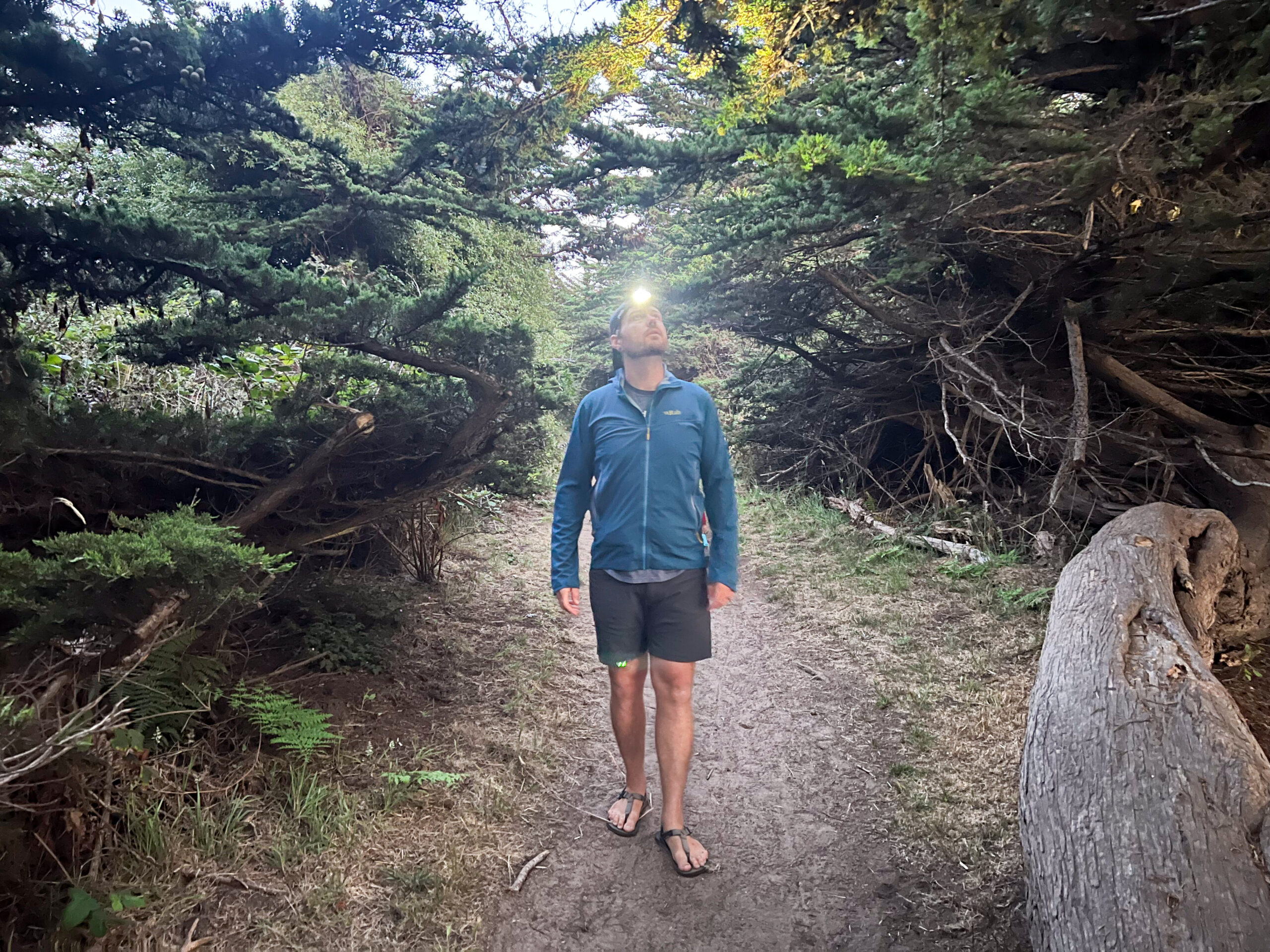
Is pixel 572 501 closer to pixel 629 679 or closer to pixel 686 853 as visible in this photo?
pixel 629 679

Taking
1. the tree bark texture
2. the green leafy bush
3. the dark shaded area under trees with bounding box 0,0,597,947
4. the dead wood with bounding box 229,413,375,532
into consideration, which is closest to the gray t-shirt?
the dark shaded area under trees with bounding box 0,0,597,947

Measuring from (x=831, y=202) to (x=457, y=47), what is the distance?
282 centimetres

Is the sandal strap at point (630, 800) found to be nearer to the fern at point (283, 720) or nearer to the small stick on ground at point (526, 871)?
the small stick on ground at point (526, 871)

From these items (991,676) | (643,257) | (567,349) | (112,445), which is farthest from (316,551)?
(567,349)

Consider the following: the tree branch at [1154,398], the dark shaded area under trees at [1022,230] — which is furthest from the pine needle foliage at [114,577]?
the tree branch at [1154,398]

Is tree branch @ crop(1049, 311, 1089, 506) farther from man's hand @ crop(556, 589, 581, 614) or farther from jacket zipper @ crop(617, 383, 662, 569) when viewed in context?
man's hand @ crop(556, 589, 581, 614)

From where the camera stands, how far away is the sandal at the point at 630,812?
10.5ft

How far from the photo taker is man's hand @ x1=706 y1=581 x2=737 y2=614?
2.92 meters

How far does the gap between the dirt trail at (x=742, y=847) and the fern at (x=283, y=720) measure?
1114 mm

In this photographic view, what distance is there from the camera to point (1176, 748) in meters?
2.25

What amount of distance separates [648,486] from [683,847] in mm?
1554

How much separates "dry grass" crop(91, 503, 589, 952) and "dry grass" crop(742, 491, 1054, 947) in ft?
5.94

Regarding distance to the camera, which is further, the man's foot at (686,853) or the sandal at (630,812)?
the sandal at (630,812)

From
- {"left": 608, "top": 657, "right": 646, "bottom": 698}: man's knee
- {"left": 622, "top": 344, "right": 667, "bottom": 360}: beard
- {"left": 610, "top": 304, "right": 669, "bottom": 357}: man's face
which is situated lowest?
{"left": 608, "top": 657, "right": 646, "bottom": 698}: man's knee
